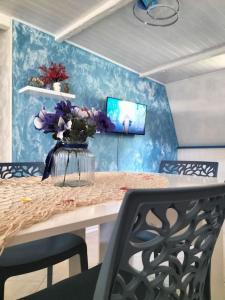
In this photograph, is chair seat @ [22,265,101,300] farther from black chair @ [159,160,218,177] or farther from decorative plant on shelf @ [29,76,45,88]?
decorative plant on shelf @ [29,76,45,88]

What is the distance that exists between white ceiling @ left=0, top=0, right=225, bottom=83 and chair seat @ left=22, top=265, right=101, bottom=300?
8.24ft

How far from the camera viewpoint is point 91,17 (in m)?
2.67

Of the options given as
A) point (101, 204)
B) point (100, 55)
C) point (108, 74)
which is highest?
point (100, 55)

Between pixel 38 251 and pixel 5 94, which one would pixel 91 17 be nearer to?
pixel 5 94

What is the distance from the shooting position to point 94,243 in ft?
8.36

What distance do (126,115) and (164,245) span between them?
3.56 meters

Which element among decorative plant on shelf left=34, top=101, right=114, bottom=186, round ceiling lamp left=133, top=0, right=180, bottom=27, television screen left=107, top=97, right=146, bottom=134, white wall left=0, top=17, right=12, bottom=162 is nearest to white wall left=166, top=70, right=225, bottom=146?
television screen left=107, top=97, right=146, bottom=134

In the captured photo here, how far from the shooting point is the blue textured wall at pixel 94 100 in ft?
9.25

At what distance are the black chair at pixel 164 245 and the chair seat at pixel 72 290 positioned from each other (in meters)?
0.27

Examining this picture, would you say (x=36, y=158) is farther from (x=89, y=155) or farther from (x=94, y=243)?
(x=89, y=155)

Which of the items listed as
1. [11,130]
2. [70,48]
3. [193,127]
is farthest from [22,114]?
[193,127]

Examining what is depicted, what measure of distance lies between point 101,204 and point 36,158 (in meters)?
2.27

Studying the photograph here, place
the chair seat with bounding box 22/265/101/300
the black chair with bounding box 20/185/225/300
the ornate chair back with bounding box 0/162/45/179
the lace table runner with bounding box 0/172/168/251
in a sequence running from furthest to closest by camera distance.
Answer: the ornate chair back with bounding box 0/162/45/179 < the chair seat with bounding box 22/265/101/300 < the lace table runner with bounding box 0/172/168/251 < the black chair with bounding box 20/185/225/300

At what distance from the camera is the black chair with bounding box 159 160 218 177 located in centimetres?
192
